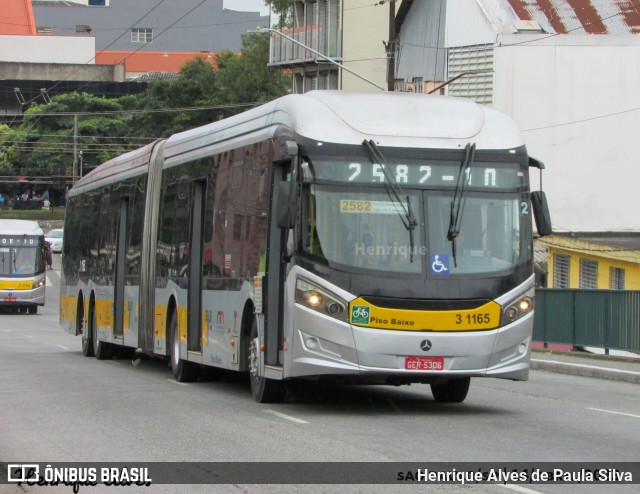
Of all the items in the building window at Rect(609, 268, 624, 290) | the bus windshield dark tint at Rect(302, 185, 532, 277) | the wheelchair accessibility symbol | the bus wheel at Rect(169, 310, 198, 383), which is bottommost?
the bus wheel at Rect(169, 310, 198, 383)

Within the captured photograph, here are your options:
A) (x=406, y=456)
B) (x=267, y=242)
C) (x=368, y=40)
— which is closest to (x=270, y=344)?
(x=267, y=242)

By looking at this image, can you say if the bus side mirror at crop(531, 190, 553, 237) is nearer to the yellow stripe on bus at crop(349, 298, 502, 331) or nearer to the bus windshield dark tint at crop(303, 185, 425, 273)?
the yellow stripe on bus at crop(349, 298, 502, 331)

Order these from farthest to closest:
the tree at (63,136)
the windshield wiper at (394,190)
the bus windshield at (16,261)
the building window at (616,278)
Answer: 1. the tree at (63,136)
2. the bus windshield at (16,261)
3. the building window at (616,278)
4. the windshield wiper at (394,190)

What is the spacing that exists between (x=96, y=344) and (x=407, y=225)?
42.7 ft

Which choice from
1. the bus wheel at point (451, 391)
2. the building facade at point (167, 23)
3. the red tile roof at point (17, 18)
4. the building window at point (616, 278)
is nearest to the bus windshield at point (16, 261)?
the building window at point (616, 278)

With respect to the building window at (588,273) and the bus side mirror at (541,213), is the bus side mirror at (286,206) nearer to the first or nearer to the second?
the bus side mirror at (541,213)

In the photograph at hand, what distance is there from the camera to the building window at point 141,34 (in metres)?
146

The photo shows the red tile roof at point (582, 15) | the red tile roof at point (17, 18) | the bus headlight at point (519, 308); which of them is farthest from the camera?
the red tile roof at point (17, 18)

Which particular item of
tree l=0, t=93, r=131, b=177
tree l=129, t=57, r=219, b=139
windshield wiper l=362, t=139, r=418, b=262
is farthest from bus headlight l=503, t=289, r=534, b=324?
Answer: tree l=0, t=93, r=131, b=177

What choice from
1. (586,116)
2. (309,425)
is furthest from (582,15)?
(309,425)

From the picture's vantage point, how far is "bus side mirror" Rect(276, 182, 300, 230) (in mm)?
13219

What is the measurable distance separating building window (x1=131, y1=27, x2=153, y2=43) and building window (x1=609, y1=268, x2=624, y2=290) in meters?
114

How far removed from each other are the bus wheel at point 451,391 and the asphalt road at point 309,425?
0.14 metres

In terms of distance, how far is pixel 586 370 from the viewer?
22.6 metres
